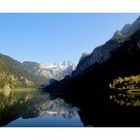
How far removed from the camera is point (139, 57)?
153 m

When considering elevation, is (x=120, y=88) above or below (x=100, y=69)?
below

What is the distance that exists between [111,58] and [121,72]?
37456 millimetres
